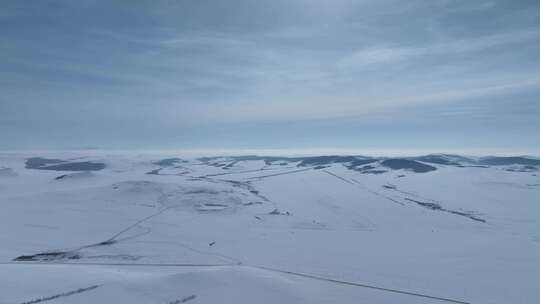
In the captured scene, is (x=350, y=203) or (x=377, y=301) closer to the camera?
(x=377, y=301)

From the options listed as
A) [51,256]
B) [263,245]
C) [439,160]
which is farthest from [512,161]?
[51,256]

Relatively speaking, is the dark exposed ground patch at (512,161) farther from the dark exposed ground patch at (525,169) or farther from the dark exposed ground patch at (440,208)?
the dark exposed ground patch at (440,208)

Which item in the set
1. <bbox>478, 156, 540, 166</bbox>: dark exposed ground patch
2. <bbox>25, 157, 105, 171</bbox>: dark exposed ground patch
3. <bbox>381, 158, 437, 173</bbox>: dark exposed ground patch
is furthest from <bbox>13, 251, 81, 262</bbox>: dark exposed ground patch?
<bbox>478, 156, 540, 166</bbox>: dark exposed ground patch

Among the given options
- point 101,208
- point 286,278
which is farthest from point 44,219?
point 286,278

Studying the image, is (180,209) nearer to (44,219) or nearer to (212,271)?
(44,219)

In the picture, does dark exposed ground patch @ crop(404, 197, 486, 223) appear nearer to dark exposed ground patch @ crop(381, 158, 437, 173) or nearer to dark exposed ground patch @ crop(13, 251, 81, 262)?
dark exposed ground patch @ crop(13, 251, 81, 262)

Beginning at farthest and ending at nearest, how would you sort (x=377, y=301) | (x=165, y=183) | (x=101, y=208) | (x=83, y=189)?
(x=165, y=183) < (x=83, y=189) < (x=101, y=208) < (x=377, y=301)

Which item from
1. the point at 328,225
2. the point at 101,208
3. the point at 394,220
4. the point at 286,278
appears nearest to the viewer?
the point at 286,278
